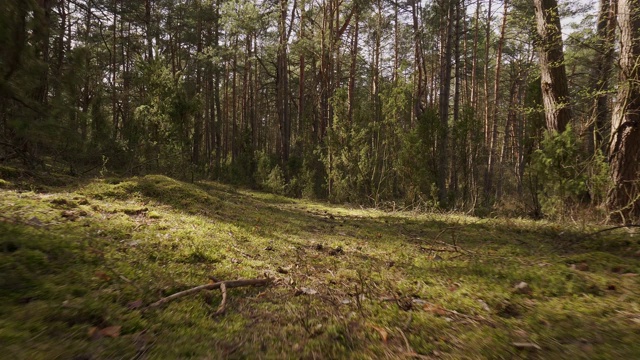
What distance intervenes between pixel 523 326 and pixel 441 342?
0.62 meters

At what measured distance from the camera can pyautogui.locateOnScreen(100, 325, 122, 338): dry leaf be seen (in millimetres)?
1782

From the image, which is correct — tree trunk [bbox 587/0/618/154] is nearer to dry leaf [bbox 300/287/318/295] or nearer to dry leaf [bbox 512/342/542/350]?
dry leaf [bbox 512/342/542/350]

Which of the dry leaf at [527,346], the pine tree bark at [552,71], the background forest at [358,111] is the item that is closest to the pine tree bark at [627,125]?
the background forest at [358,111]

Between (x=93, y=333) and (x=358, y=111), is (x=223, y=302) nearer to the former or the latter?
(x=93, y=333)

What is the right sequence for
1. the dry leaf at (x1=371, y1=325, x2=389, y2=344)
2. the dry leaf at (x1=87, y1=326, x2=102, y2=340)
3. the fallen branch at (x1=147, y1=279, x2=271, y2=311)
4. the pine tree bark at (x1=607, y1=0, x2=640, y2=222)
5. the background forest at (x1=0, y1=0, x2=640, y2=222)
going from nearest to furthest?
the dry leaf at (x1=87, y1=326, x2=102, y2=340), the dry leaf at (x1=371, y1=325, x2=389, y2=344), the fallen branch at (x1=147, y1=279, x2=271, y2=311), the background forest at (x1=0, y1=0, x2=640, y2=222), the pine tree bark at (x1=607, y1=0, x2=640, y2=222)

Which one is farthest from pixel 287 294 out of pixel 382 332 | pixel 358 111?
pixel 358 111

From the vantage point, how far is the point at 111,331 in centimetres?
181

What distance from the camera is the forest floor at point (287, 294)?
1.79m

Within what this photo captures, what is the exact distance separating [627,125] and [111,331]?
744 cm

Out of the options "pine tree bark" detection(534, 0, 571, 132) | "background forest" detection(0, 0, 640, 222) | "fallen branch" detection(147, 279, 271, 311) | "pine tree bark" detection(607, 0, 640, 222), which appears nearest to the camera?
"fallen branch" detection(147, 279, 271, 311)

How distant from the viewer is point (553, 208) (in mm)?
6559

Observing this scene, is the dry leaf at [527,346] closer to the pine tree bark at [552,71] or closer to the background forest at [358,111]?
the background forest at [358,111]

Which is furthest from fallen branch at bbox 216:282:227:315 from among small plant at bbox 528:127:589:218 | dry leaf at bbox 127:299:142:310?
small plant at bbox 528:127:589:218

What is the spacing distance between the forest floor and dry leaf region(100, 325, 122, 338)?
0.01 metres
